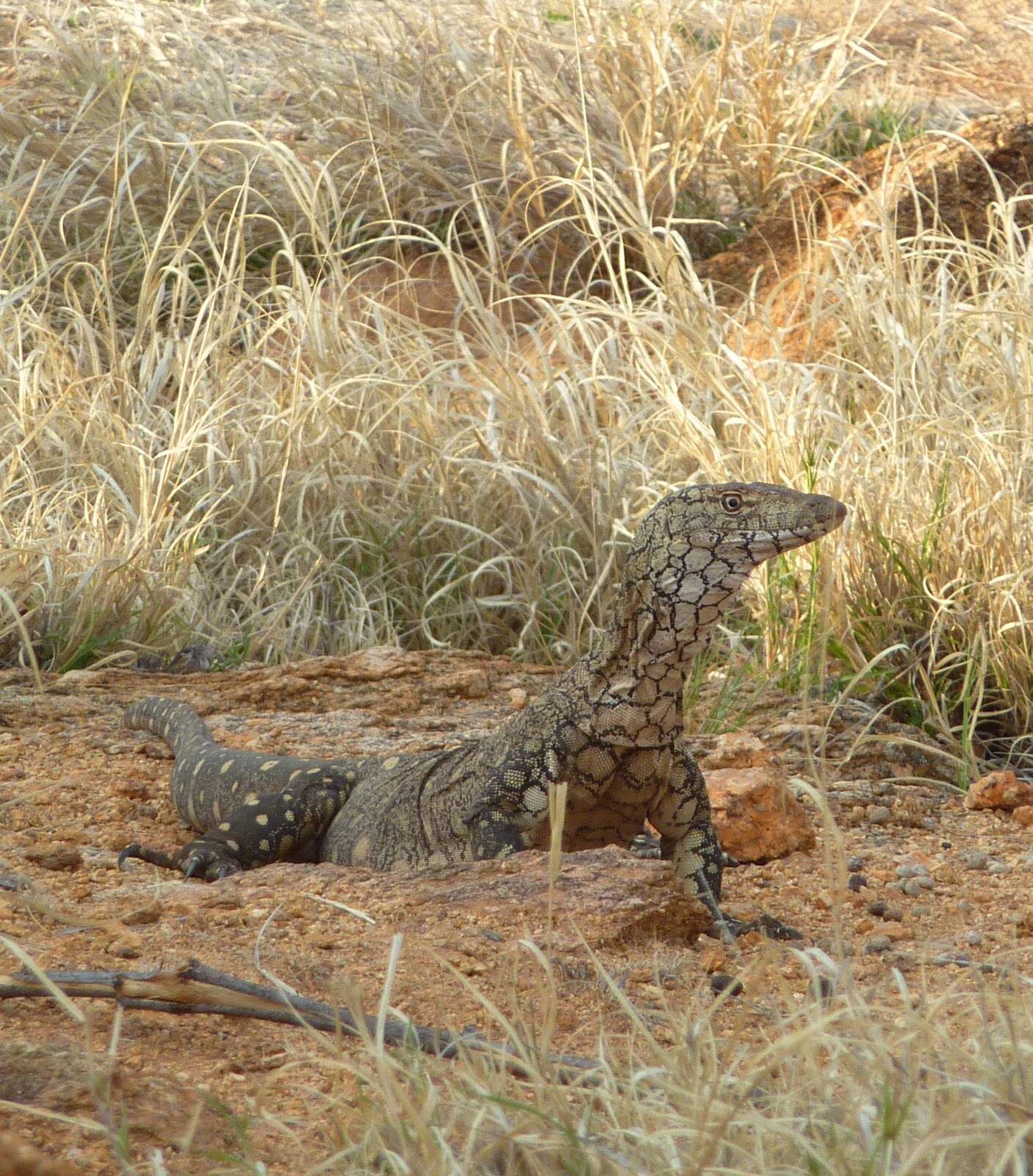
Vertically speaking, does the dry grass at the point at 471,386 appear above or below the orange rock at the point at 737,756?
above

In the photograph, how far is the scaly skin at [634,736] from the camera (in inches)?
137

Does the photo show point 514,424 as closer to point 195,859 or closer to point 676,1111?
point 195,859

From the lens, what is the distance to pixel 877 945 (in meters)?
3.27

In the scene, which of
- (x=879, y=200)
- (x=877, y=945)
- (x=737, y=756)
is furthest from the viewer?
(x=879, y=200)

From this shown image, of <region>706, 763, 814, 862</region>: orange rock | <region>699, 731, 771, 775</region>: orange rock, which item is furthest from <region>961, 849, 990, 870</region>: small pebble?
<region>699, 731, 771, 775</region>: orange rock

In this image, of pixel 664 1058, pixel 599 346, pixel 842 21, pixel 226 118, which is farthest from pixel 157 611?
pixel 842 21

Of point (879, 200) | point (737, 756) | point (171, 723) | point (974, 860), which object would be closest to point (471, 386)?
point (879, 200)

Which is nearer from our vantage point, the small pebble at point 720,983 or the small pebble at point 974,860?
the small pebble at point 720,983

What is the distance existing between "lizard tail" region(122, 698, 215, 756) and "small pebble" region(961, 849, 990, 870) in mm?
2305

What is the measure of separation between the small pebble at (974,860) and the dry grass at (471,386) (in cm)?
72

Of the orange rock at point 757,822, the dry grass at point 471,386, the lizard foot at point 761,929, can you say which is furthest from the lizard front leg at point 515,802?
the dry grass at point 471,386

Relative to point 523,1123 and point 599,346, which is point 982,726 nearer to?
point 599,346

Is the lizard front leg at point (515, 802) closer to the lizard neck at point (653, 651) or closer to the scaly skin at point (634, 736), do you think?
the scaly skin at point (634, 736)

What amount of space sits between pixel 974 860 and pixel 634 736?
45.4 inches
